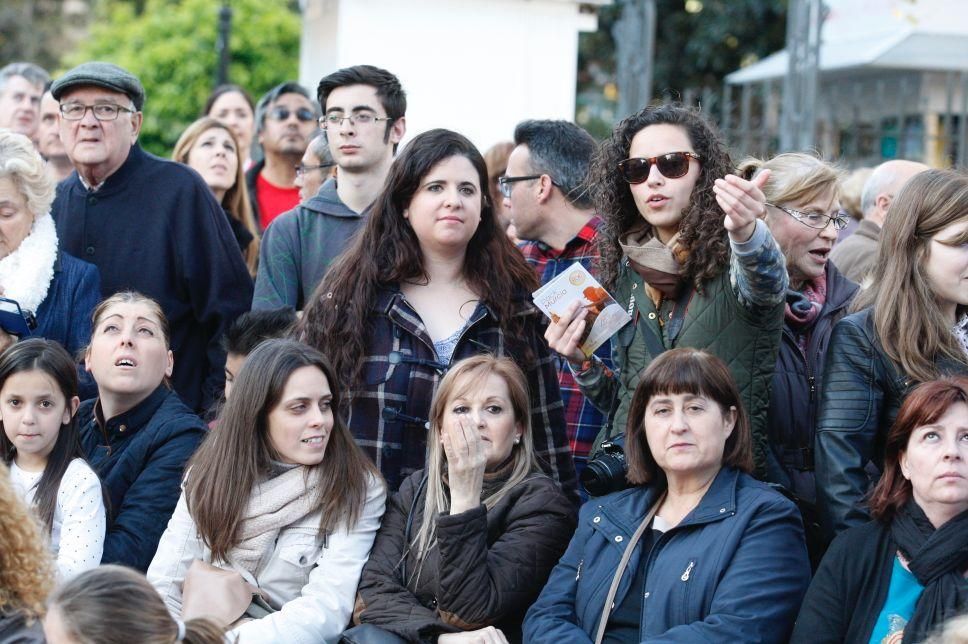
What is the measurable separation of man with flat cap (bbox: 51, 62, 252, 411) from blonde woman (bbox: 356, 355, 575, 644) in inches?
63.3

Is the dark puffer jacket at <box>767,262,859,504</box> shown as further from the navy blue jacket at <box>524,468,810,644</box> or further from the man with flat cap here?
the man with flat cap

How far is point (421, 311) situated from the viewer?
195 inches

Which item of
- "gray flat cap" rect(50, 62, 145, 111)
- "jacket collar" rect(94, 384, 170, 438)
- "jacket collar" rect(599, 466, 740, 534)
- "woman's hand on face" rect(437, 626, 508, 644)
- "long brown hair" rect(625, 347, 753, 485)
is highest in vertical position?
"gray flat cap" rect(50, 62, 145, 111)

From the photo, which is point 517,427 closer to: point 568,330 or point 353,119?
point 568,330

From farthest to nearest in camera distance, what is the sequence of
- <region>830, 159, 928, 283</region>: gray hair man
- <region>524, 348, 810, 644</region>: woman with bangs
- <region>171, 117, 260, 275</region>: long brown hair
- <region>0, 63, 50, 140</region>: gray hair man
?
<region>0, 63, 50, 140</region>: gray hair man → <region>171, 117, 260, 275</region>: long brown hair → <region>830, 159, 928, 283</region>: gray hair man → <region>524, 348, 810, 644</region>: woman with bangs

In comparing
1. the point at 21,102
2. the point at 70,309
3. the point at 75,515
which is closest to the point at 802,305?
the point at 75,515

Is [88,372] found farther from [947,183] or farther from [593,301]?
[947,183]

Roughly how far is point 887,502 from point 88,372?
3223 mm

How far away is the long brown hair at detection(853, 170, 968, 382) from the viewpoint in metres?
4.21

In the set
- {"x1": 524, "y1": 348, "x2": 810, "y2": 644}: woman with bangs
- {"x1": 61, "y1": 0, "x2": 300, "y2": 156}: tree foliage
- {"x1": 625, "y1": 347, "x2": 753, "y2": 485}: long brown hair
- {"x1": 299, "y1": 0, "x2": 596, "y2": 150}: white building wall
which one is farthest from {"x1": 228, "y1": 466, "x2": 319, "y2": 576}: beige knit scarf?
{"x1": 61, "y1": 0, "x2": 300, "y2": 156}: tree foliage

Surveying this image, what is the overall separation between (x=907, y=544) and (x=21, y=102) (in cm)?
638

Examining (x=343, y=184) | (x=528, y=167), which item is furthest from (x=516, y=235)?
(x=343, y=184)

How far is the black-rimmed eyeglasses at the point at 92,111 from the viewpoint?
19.3 feet

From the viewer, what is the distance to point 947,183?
4328 mm
